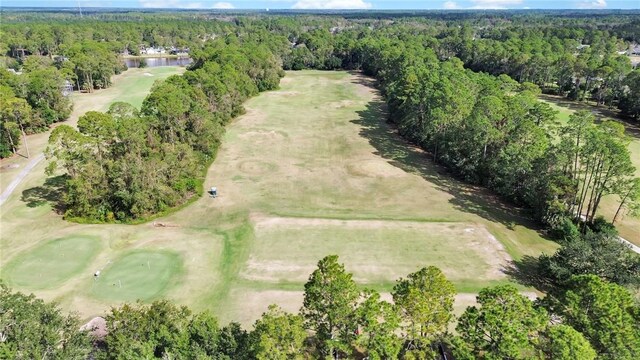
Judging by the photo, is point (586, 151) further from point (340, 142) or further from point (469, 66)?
point (469, 66)

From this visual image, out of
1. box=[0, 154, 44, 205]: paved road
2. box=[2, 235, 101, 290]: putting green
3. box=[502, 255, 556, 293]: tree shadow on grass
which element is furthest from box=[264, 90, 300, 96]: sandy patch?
box=[502, 255, 556, 293]: tree shadow on grass

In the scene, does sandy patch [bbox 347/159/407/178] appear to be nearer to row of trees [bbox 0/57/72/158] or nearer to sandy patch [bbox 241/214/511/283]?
sandy patch [bbox 241/214/511/283]

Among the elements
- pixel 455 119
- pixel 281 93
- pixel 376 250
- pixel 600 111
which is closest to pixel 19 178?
pixel 376 250

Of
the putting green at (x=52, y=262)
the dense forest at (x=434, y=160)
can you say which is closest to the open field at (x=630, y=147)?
the dense forest at (x=434, y=160)

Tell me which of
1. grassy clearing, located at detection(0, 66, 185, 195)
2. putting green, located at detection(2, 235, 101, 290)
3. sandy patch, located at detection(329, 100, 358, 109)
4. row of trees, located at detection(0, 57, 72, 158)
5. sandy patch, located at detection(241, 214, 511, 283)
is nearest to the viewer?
putting green, located at detection(2, 235, 101, 290)

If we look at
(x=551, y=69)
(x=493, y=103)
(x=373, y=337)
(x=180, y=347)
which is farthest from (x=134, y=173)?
(x=551, y=69)

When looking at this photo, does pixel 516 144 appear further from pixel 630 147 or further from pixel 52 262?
pixel 52 262

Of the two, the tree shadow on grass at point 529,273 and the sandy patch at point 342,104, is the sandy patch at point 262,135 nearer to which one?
the sandy patch at point 342,104
